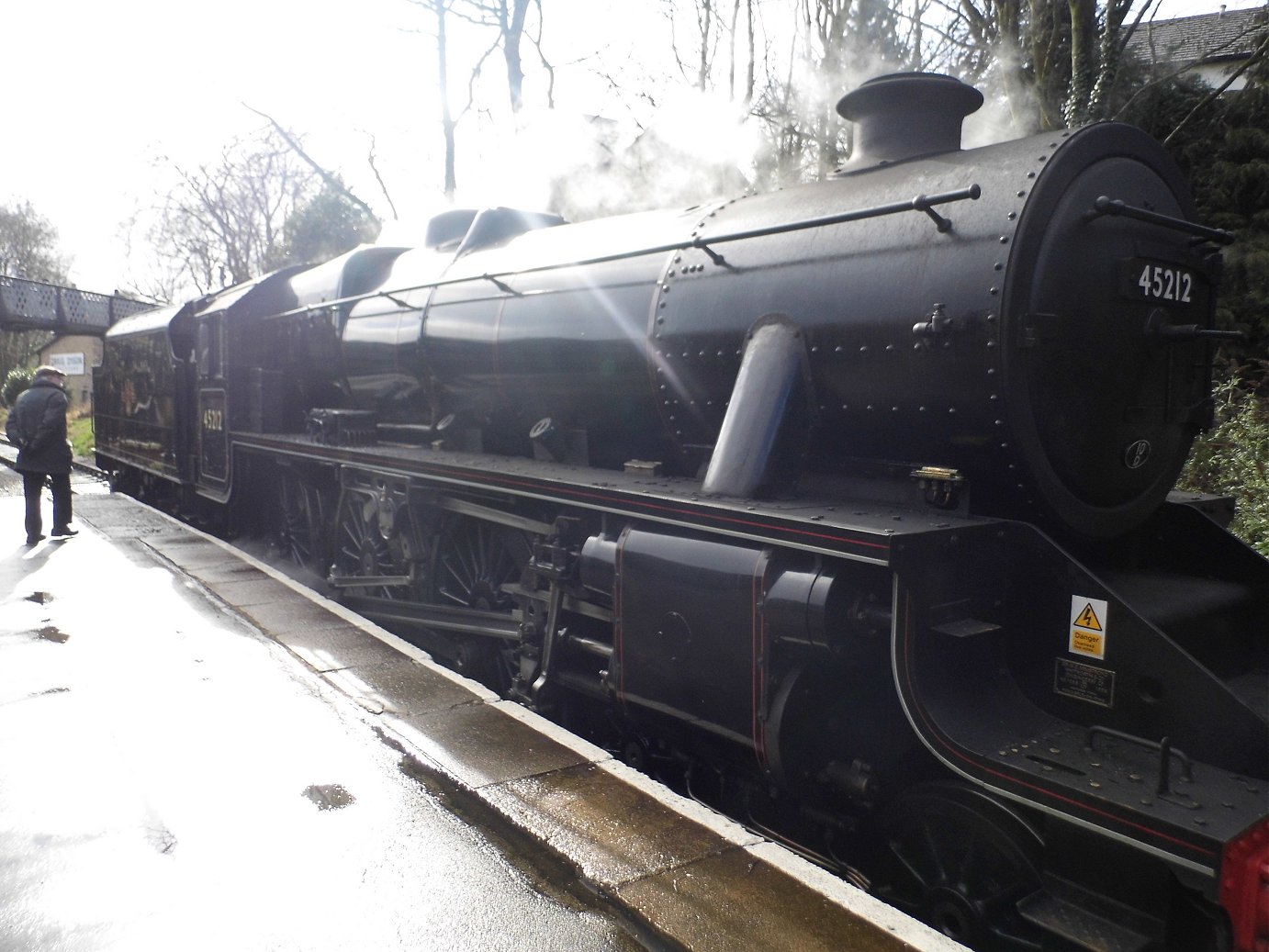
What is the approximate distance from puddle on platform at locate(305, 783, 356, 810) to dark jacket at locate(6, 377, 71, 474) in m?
6.71

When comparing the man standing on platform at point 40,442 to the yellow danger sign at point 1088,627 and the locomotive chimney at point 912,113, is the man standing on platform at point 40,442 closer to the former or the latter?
the locomotive chimney at point 912,113

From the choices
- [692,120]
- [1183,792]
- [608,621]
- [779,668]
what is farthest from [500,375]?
[692,120]

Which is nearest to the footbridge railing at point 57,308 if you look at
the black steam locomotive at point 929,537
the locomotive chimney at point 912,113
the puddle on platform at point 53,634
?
the puddle on platform at point 53,634

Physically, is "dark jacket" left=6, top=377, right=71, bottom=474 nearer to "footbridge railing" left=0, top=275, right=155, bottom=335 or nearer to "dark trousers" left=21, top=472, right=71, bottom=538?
"dark trousers" left=21, top=472, right=71, bottom=538

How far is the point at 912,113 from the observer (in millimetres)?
3512

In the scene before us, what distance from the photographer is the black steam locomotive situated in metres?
2.38

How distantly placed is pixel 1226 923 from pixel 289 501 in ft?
22.8

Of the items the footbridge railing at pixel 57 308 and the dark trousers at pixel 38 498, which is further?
the footbridge railing at pixel 57 308

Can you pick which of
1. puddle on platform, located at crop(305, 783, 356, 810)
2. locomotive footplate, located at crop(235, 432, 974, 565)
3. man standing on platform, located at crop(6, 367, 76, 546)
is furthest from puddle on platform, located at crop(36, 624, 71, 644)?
man standing on platform, located at crop(6, 367, 76, 546)

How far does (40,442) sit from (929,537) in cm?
847

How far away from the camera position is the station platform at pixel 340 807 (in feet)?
7.81

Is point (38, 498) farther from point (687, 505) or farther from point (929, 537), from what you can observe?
point (929, 537)

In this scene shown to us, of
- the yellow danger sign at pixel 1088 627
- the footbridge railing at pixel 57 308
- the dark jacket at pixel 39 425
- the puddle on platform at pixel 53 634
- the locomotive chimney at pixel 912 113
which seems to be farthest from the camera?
the footbridge railing at pixel 57 308

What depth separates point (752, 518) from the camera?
292cm
